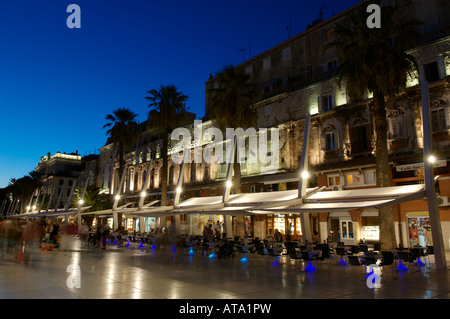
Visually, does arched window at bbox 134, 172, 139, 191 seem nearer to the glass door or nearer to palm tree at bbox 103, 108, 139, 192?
palm tree at bbox 103, 108, 139, 192

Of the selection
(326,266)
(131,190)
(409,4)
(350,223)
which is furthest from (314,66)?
(131,190)

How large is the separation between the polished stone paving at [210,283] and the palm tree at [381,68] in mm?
5138

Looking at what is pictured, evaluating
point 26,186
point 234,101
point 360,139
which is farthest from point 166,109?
point 26,186

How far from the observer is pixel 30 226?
16.9 meters

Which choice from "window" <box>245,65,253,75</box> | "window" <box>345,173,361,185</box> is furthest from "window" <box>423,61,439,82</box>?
"window" <box>245,65,253,75</box>

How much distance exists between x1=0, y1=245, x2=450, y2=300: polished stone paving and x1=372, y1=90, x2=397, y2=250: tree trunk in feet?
11.6

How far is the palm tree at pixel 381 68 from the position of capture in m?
16.7

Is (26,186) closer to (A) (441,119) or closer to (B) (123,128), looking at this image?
(B) (123,128)

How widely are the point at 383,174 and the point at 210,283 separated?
11.3 metres

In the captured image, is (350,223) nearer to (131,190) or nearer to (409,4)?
(409,4)

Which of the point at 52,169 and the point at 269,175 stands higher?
the point at 52,169

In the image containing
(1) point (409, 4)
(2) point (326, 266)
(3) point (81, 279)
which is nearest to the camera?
(3) point (81, 279)

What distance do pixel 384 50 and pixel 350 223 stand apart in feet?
39.7

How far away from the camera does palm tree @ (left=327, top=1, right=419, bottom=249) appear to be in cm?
1669
